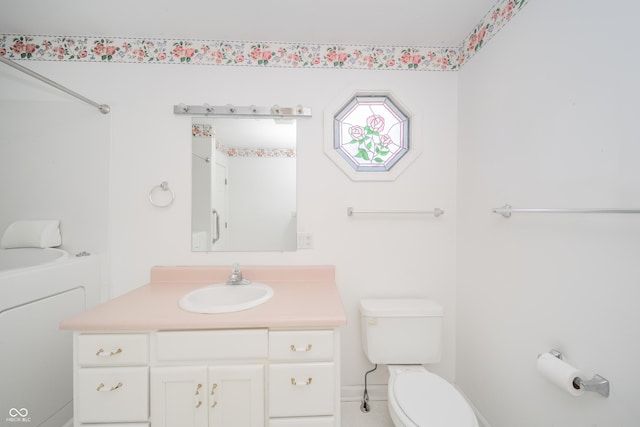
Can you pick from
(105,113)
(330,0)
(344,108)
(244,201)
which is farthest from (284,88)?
(105,113)

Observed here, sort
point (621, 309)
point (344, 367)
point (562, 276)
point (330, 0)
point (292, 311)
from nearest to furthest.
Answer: point (621, 309) < point (562, 276) < point (292, 311) < point (330, 0) < point (344, 367)

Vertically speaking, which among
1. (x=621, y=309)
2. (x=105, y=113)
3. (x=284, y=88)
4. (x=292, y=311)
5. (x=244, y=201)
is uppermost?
(x=284, y=88)

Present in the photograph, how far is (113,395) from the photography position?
0.97 metres

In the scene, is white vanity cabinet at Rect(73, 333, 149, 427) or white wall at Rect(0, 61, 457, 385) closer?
white vanity cabinet at Rect(73, 333, 149, 427)

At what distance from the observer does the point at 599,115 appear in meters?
0.82

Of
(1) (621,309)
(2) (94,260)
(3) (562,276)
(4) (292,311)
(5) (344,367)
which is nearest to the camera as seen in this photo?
(1) (621,309)

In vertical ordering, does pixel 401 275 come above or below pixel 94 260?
below

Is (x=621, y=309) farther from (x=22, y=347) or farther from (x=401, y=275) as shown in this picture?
(x=22, y=347)

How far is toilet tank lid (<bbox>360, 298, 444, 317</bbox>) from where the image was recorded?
1379 millimetres

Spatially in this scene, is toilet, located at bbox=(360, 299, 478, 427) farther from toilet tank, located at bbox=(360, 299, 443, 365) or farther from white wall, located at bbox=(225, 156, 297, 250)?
white wall, located at bbox=(225, 156, 297, 250)

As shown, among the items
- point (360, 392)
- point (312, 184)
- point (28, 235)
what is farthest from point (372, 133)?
point (28, 235)

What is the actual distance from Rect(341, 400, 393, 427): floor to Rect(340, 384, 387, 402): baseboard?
0.02 m

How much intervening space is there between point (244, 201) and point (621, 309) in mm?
1654

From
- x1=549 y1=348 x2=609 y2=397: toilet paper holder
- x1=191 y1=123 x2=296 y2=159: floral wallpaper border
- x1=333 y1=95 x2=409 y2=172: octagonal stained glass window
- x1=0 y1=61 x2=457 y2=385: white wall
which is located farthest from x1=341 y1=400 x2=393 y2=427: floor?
x1=191 y1=123 x2=296 y2=159: floral wallpaper border
